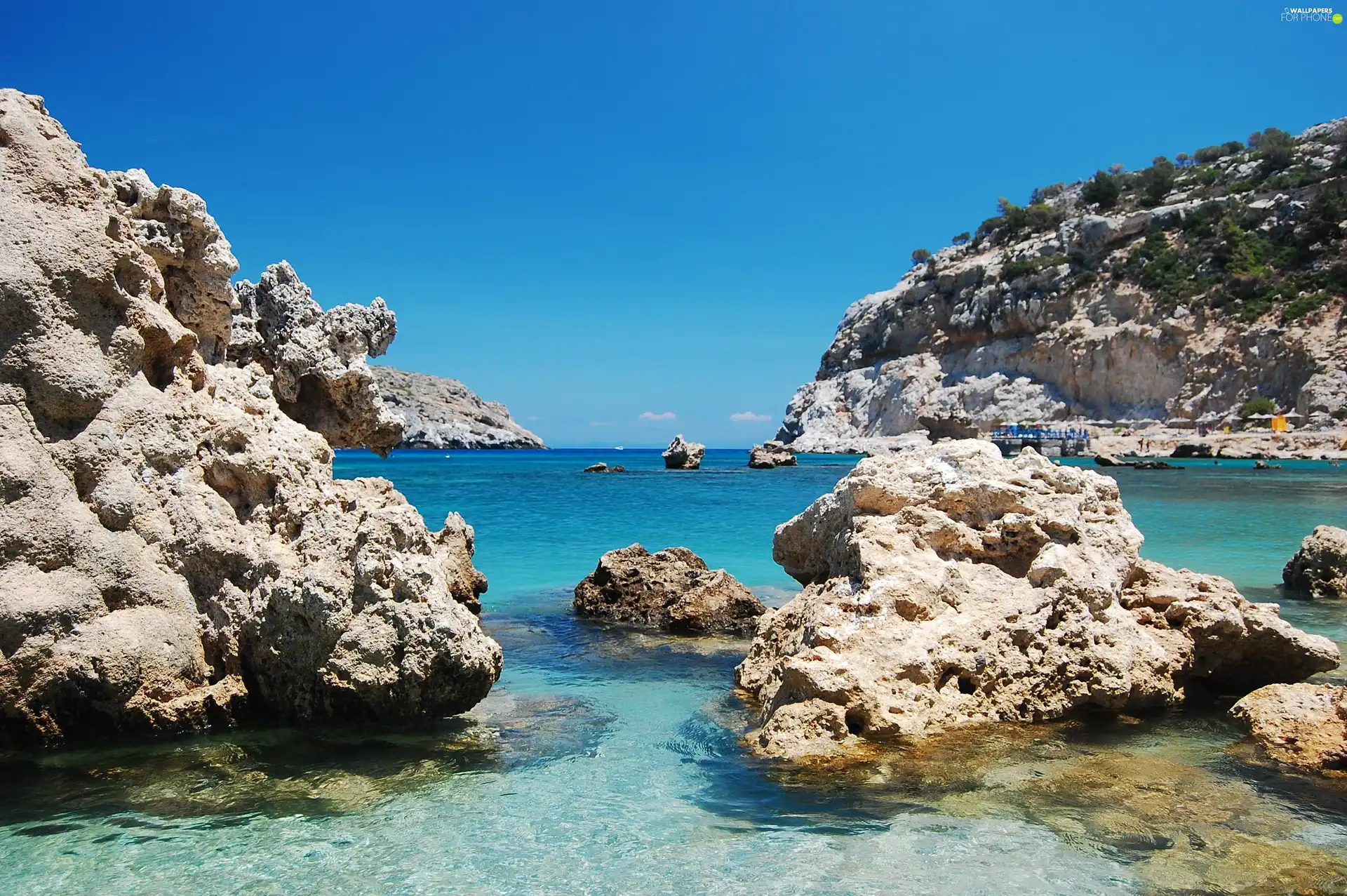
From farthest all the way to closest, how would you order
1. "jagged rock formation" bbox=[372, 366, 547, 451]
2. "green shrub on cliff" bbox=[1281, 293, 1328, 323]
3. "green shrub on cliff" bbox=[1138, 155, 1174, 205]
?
"jagged rock formation" bbox=[372, 366, 547, 451] → "green shrub on cliff" bbox=[1138, 155, 1174, 205] → "green shrub on cliff" bbox=[1281, 293, 1328, 323]

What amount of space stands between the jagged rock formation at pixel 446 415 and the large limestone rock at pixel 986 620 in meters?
98.8

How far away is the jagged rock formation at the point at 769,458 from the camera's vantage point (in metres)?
55.2

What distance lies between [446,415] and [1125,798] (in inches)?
4836

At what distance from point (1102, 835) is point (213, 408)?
5.73 metres

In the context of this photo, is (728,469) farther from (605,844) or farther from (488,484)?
(605,844)

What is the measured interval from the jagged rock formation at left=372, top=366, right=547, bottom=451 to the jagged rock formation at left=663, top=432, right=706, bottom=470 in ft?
175

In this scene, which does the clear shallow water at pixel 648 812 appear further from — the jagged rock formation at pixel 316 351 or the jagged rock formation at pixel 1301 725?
the jagged rock formation at pixel 316 351

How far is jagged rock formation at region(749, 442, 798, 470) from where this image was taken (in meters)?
55.2

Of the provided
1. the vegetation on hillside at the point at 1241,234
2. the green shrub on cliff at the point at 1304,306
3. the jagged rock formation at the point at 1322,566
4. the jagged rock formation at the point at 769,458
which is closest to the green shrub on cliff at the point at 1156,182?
the vegetation on hillside at the point at 1241,234

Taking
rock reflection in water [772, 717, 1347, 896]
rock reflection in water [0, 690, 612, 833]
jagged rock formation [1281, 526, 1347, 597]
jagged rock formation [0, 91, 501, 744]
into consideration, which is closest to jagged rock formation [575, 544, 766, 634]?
rock reflection in water [0, 690, 612, 833]

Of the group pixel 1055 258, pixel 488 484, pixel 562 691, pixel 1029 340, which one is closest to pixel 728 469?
pixel 488 484

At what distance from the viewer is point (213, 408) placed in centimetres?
611

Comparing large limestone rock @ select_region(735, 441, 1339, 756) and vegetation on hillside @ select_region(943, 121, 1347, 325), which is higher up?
vegetation on hillside @ select_region(943, 121, 1347, 325)

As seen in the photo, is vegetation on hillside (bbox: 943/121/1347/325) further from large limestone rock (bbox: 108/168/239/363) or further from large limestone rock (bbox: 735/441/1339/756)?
large limestone rock (bbox: 108/168/239/363)
